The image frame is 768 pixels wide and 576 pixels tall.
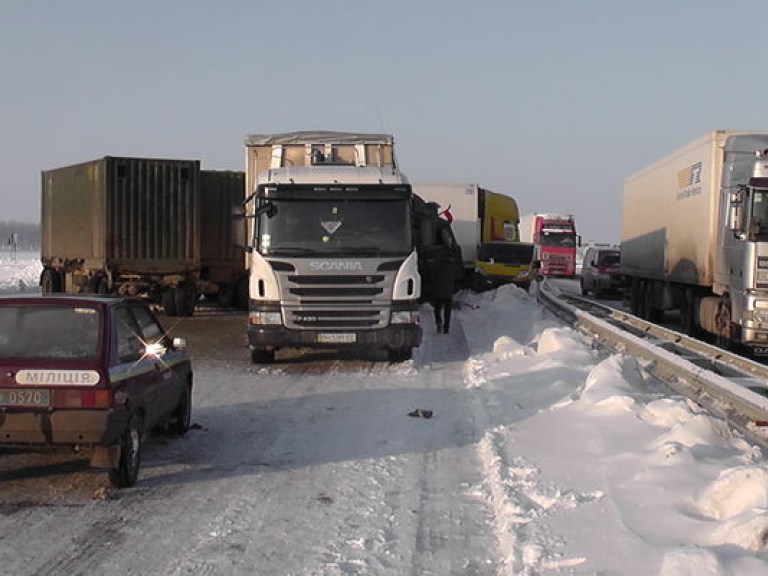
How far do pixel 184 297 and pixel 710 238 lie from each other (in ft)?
40.0

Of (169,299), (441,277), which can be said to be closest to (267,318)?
(441,277)

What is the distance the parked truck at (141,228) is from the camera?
2033 cm

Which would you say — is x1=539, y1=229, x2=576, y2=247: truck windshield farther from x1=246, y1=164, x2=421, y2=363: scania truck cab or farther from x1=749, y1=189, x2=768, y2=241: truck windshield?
x1=246, y1=164, x2=421, y2=363: scania truck cab

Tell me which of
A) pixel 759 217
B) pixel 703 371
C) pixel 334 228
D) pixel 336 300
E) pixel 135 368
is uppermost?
pixel 759 217

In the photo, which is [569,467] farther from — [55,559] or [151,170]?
[151,170]

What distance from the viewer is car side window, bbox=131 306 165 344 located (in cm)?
731

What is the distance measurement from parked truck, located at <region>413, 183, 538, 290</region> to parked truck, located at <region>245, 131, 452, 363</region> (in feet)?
44.9

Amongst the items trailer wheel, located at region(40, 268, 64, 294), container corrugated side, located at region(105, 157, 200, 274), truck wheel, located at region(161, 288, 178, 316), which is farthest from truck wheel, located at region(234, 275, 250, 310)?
trailer wheel, located at region(40, 268, 64, 294)

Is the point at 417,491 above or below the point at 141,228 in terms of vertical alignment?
below

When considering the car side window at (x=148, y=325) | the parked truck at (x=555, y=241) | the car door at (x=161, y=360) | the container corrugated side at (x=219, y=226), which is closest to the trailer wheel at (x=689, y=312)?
the container corrugated side at (x=219, y=226)

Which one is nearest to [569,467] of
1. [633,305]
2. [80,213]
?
[80,213]

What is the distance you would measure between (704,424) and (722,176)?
10.2 m

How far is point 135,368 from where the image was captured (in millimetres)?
6617

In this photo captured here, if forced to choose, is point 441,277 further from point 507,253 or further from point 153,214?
point 507,253
